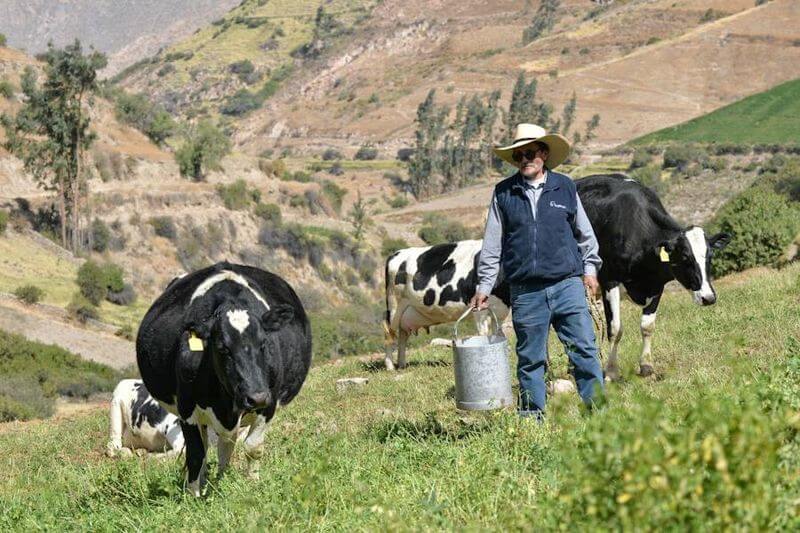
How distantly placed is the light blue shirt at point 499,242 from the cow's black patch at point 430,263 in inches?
310

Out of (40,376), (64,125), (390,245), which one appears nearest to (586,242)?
(40,376)

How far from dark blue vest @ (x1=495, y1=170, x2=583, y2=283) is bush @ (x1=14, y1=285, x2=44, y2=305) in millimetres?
41535

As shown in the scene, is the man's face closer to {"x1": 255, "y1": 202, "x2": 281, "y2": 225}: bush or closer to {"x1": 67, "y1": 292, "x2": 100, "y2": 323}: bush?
{"x1": 67, "y1": 292, "x2": 100, "y2": 323}: bush

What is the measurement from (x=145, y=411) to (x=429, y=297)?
5709mm

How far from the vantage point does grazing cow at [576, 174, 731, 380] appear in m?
11.5

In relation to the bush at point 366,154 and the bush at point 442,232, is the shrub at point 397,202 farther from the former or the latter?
the bush at point 366,154

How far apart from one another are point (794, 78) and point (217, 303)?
154 metres

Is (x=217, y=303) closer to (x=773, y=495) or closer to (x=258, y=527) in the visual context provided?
(x=258, y=527)

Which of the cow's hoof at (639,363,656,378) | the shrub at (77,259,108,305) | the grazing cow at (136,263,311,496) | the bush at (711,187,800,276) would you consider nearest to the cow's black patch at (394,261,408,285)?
the cow's hoof at (639,363,656,378)

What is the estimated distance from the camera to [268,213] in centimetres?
7175

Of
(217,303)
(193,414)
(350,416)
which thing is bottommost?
(350,416)

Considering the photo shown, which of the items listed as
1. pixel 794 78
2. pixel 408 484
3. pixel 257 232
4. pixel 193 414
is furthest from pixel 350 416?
pixel 794 78

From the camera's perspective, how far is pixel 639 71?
15662 cm

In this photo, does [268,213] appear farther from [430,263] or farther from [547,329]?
[547,329]
